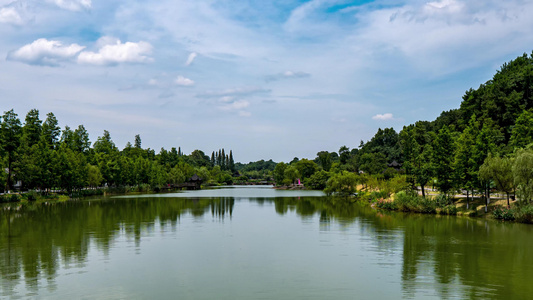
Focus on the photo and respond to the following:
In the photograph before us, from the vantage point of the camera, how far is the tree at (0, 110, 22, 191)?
63.8 metres

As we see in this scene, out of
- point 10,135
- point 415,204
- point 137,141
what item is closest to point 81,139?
point 10,135

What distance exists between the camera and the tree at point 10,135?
6375 centimetres

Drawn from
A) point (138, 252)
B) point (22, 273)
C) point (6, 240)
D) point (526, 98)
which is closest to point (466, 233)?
point (138, 252)

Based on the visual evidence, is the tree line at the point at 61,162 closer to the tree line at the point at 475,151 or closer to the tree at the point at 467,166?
the tree line at the point at 475,151

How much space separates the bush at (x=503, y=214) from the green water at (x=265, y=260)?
202 cm

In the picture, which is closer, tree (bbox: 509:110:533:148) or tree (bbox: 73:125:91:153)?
tree (bbox: 509:110:533:148)

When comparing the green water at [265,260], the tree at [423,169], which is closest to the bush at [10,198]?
the green water at [265,260]

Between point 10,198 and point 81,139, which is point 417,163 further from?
point 81,139

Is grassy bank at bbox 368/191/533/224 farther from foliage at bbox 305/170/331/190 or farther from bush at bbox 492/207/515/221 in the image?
foliage at bbox 305/170/331/190

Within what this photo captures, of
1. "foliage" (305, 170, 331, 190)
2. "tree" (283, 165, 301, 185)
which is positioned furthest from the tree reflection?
"tree" (283, 165, 301, 185)

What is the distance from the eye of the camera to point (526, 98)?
72250 mm

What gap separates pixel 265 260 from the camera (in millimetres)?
21312

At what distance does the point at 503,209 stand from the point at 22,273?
37.9 meters

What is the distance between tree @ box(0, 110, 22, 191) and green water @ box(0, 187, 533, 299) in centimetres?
3488
